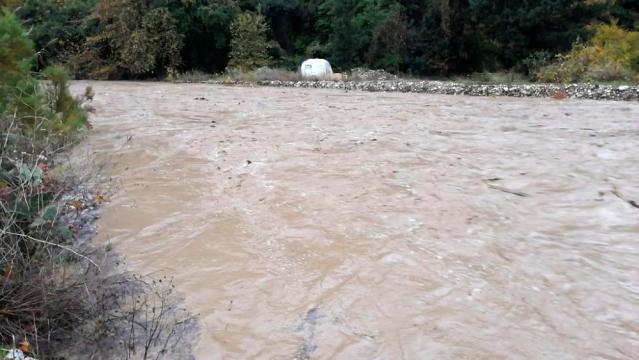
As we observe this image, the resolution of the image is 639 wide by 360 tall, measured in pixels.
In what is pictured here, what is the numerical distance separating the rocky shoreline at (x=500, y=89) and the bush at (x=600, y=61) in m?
2.36

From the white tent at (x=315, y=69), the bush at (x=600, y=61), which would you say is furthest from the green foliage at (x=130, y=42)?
the bush at (x=600, y=61)

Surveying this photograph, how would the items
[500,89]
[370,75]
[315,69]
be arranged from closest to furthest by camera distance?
[500,89] → [370,75] → [315,69]

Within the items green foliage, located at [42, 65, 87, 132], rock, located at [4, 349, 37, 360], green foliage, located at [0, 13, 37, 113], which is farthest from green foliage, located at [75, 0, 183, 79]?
rock, located at [4, 349, 37, 360]

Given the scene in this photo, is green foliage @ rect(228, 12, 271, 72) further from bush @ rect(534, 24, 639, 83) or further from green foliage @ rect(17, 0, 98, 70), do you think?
bush @ rect(534, 24, 639, 83)

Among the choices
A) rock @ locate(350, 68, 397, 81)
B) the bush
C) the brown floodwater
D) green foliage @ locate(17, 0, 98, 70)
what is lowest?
the brown floodwater

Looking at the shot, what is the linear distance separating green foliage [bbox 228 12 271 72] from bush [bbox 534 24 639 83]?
487 inches

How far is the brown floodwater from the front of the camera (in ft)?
12.9

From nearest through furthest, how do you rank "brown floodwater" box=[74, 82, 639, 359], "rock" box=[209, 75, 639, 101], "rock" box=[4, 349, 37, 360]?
"rock" box=[4, 349, 37, 360] → "brown floodwater" box=[74, 82, 639, 359] → "rock" box=[209, 75, 639, 101]

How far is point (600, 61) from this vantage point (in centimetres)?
1845

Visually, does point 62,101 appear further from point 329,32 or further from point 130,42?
point 329,32

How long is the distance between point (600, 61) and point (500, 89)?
15.1 feet

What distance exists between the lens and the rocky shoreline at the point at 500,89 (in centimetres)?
1444

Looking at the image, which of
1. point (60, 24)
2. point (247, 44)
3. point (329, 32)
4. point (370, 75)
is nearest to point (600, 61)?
point (370, 75)

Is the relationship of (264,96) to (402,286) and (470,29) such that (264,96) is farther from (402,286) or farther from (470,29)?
(402,286)
